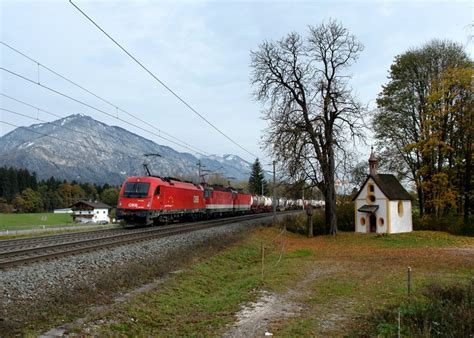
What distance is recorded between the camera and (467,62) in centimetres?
3688

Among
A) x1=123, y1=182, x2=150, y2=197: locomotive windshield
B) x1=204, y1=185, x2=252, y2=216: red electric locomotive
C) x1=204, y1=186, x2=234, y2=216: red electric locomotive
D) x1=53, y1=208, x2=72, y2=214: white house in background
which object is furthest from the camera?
x1=53, y1=208, x2=72, y2=214: white house in background

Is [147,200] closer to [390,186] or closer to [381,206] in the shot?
[381,206]

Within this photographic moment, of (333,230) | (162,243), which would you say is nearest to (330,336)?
(162,243)

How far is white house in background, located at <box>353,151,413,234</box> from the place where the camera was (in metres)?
36.5

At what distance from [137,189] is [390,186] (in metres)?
23.1

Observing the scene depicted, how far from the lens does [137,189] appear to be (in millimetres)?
27078

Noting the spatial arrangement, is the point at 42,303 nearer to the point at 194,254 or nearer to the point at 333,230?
the point at 194,254

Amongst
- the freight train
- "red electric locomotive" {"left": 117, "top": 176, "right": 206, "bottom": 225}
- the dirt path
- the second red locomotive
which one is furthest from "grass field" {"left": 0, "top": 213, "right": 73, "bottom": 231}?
the dirt path

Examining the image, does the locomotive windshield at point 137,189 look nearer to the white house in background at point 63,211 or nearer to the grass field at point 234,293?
the grass field at point 234,293

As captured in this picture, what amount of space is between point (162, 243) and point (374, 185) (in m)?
24.2

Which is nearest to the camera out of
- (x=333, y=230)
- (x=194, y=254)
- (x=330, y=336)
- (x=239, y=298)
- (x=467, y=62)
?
(x=330, y=336)

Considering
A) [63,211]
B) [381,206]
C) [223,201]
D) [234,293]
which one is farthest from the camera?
[63,211]

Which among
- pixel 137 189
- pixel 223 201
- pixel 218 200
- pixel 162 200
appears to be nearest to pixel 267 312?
pixel 137 189

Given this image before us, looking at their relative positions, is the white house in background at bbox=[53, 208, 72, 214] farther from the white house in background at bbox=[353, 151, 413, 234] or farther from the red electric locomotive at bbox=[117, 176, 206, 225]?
the white house in background at bbox=[353, 151, 413, 234]
